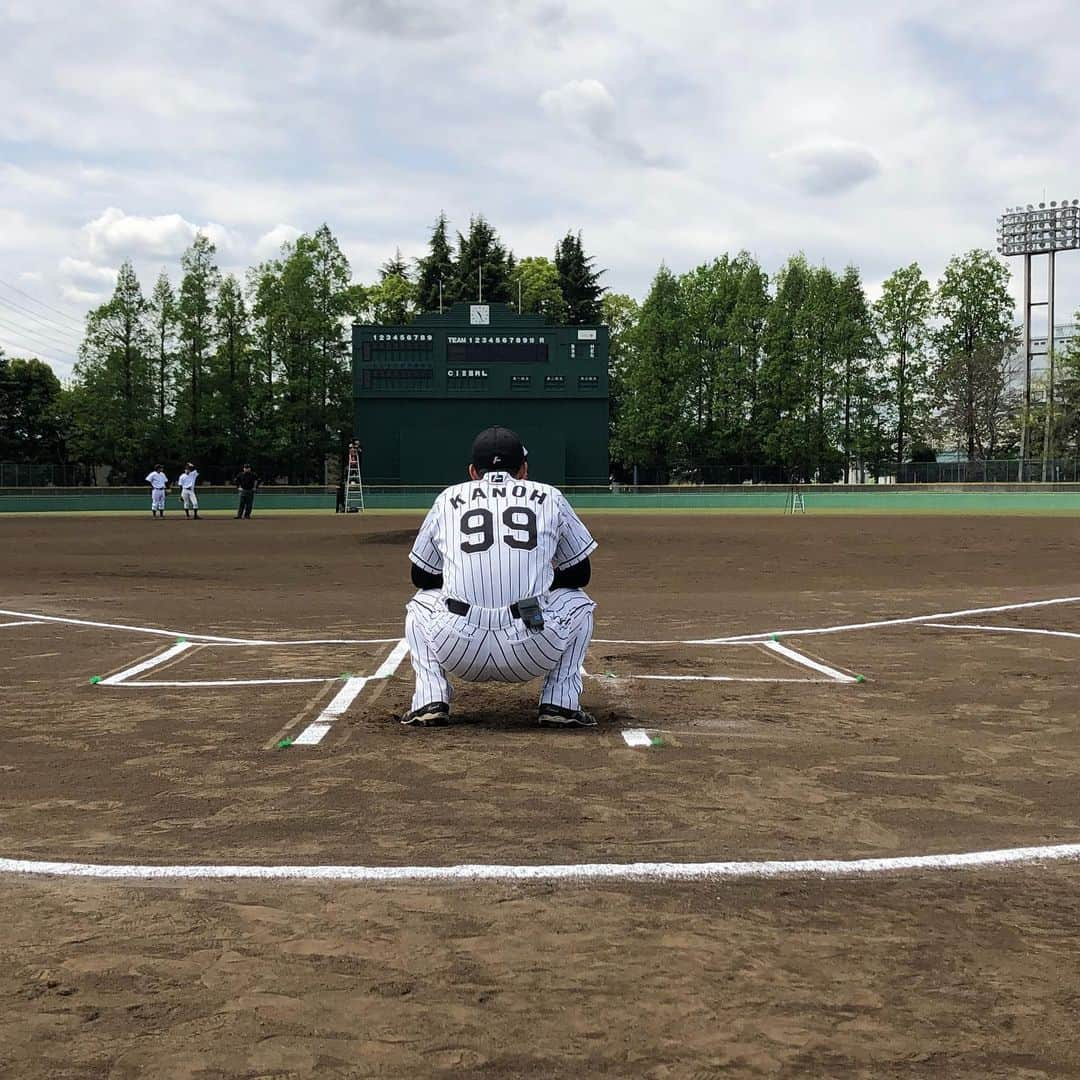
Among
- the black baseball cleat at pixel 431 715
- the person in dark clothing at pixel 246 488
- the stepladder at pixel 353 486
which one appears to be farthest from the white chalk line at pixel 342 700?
the stepladder at pixel 353 486

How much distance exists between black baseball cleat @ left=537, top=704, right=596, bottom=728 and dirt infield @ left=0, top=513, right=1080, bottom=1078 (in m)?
0.14

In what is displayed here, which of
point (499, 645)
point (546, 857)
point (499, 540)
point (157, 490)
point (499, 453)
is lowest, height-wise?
point (546, 857)

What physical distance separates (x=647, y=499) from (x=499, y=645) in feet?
145

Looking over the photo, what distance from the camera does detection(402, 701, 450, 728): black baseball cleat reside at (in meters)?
5.92

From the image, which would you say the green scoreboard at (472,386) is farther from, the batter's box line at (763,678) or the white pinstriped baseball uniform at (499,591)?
the white pinstriped baseball uniform at (499,591)

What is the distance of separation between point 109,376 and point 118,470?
202 inches

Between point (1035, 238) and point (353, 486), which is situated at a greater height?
point (1035, 238)

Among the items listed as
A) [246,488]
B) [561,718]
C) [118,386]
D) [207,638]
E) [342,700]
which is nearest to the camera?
[561,718]

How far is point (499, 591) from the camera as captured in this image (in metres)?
5.68

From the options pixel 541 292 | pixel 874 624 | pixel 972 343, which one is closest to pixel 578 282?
pixel 541 292

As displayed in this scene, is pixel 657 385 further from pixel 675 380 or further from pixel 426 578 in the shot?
pixel 426 578

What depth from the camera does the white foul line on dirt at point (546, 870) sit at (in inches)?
142

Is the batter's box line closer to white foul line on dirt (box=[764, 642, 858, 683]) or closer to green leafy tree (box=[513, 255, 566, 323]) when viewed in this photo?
white foul line on dirt (box=[764, 642, 858, 683])

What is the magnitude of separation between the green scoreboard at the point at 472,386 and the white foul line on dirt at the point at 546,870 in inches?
1688
